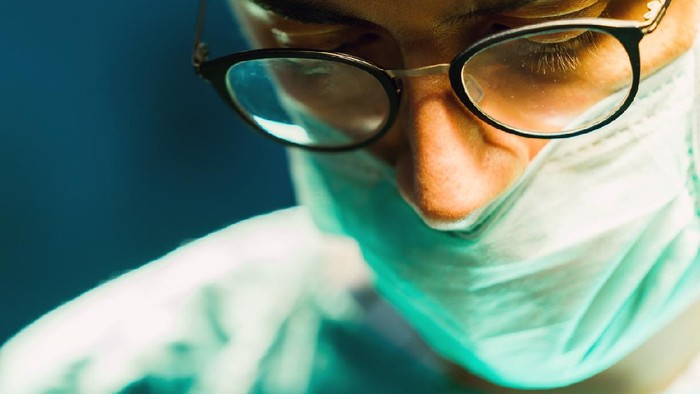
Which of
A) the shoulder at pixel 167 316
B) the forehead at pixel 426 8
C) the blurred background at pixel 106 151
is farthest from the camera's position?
the blurred background at pixel 106 151

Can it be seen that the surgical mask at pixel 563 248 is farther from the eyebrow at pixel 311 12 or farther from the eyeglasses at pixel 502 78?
the eyebrow at pixel 311 12

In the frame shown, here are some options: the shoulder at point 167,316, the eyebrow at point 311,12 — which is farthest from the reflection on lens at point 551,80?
the shoulder at point 167,316

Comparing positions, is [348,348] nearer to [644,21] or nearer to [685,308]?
[685,308]

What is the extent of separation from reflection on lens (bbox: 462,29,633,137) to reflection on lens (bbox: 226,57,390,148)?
11cm

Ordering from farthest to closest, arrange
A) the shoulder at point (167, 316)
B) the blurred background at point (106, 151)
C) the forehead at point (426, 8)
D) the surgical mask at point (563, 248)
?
the blurred background at point (106, 151) < the shoulder at point (167, 316) < the surgical mask at point (563, 248) < the forehead at point (426, 8)

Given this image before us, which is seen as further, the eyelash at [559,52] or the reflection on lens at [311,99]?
the reflection on lens at [311,99]

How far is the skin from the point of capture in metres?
0.53

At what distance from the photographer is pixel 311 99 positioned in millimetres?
709

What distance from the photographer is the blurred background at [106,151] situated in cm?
111

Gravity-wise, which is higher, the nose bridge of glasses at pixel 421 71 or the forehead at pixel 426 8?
the forehead at pixel 426 8

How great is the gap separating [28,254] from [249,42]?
0.71m

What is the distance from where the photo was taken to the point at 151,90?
3.86 feet

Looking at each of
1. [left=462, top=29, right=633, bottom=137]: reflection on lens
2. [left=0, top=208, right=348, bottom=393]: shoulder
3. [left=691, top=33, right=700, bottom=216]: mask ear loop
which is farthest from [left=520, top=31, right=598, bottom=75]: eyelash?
[left=0, top=208, right=348, bottom=393]: shoulder

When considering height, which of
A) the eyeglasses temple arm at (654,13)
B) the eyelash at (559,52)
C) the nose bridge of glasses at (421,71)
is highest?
the eyeglasses temple arm at (654,13)
